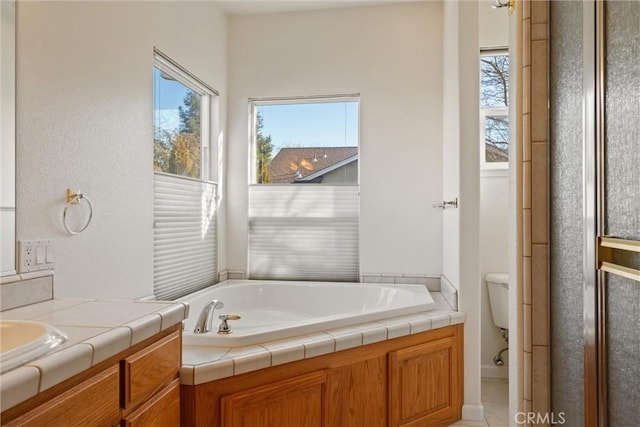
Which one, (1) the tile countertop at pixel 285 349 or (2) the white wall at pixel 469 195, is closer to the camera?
(1) the tile countertop at pixel 285 349

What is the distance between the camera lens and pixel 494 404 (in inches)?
99.7

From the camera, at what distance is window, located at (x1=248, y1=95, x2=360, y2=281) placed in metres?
3.22

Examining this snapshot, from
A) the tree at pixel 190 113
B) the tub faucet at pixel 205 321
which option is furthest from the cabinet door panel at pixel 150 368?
the tree at pixel 190 113

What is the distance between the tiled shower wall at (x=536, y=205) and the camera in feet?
3.87

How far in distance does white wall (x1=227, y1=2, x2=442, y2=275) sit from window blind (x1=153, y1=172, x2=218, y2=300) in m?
0.40

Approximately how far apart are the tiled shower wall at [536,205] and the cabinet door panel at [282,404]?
0.82m

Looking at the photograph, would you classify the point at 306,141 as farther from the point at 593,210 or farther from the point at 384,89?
the point at 593,210

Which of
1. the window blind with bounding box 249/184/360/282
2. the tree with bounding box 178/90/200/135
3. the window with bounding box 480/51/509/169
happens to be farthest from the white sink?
the window with bounding box 480/51/509/169

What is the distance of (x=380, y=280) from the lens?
312 cm

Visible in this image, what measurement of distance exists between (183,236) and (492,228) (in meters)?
2.23

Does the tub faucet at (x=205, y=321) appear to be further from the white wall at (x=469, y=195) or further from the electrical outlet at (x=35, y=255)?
the white wall at (x=469, y=195)

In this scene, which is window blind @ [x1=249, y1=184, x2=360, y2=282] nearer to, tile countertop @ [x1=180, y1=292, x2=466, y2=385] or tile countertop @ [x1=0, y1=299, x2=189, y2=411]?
tile countertop @ [x1=180, y1=292, x2=466, y2=385]

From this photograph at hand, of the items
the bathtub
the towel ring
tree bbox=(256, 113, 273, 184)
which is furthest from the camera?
tree bbox=(256, 113, 273, 184)

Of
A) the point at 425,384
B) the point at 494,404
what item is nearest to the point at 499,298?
the point at 494,404
